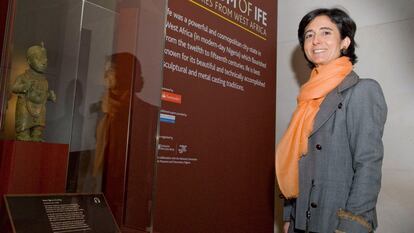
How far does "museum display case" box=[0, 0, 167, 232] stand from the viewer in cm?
169

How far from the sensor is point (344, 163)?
193 centimetres

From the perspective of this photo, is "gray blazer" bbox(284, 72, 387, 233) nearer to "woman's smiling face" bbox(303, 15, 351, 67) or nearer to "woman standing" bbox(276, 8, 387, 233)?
"woman standing" bbox(276, 8, 387, 233)

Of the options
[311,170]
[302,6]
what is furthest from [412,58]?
[311,170]

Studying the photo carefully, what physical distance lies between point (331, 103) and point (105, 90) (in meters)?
1.10

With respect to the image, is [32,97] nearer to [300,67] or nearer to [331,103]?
[331,103]

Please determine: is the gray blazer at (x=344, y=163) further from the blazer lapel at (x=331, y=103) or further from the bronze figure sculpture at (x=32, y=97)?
the bronze figure sculpture at (x=32, y=97)

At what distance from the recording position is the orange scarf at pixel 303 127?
2.07 meters

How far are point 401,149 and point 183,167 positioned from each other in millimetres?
1532

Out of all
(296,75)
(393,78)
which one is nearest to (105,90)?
(296,75)

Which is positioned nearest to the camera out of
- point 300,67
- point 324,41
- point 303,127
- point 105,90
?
point 105,90

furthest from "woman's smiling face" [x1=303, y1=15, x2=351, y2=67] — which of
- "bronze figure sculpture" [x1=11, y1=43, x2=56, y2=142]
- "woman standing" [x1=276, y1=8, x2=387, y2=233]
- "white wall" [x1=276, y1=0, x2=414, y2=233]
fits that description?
"bronze figure sculpture" [x1=11, y1=43, x2=56, y2=142]

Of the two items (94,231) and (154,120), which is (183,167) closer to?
(154,120)

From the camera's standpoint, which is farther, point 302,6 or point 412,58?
point 302,6

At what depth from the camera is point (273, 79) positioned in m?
3.42
